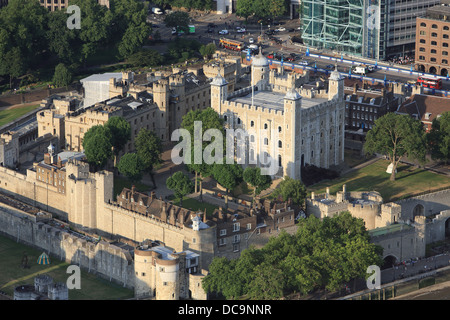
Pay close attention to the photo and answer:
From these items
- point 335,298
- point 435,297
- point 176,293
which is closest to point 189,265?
point 176,293

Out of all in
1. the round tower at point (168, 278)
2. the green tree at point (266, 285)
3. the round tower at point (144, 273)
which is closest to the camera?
the green tree at point (266, 285)

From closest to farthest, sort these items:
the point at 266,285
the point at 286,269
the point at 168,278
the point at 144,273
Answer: the point at 266,285
the point at 168,278
the point at 286,269
the point at 144,273

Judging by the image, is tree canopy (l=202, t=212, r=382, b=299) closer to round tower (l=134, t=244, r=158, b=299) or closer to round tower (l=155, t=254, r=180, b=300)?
round tower (l=155, t=254, r=180, b=300)

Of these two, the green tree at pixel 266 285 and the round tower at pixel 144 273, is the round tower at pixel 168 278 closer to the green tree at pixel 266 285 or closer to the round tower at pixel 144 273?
the round tower at pixel 144 273

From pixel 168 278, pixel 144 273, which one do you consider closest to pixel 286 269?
pixel 168 278

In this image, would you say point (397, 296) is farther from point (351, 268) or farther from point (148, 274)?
point (148, 274)

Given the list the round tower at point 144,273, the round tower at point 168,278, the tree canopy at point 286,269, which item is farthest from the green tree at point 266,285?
the round tower at point 144,273

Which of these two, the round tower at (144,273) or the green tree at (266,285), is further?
the round tower at (144,273)

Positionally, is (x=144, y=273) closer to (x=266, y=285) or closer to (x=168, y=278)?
(x=168, y=278)
